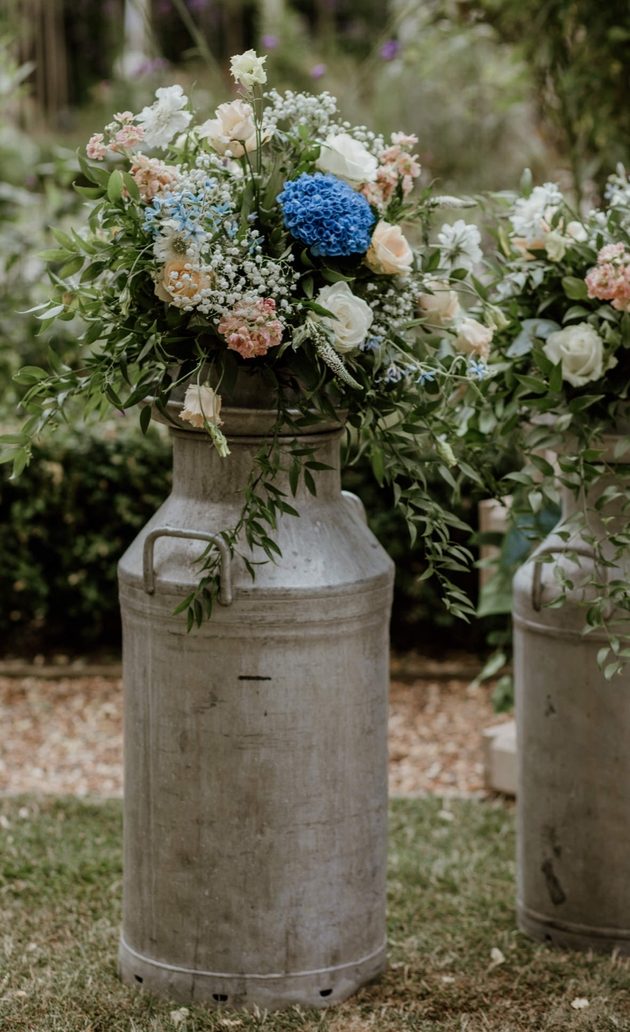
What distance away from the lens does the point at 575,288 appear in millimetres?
2482

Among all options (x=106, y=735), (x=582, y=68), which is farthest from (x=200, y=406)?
(x=582, y=68)

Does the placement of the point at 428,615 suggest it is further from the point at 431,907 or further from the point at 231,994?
the point at 231,994

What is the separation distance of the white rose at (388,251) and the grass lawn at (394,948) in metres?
1.45

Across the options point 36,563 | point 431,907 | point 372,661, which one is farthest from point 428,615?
point 372,661

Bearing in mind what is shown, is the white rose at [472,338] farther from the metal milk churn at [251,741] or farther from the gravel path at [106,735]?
the gravel path at [106,735]

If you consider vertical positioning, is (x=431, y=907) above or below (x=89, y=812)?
above

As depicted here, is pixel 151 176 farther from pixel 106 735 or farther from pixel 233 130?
pixel 106 735

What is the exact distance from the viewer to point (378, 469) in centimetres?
229

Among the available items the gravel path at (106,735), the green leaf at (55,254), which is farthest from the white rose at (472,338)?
the gravel path at (106,735)

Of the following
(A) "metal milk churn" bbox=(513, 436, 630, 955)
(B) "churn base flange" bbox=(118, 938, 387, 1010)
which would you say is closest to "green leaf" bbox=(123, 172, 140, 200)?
(A) "metal milk churn" bbox=(513, 436, 630, 955)

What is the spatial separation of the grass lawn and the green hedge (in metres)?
1.35

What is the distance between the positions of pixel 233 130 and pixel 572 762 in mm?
1508

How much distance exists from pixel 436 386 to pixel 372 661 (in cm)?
57

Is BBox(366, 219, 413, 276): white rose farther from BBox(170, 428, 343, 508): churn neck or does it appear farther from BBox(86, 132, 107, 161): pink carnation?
BBox(86, 132, 107, 161): pink carnation
